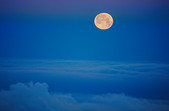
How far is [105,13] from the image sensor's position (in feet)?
9.90

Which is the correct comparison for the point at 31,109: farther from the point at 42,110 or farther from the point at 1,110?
the point at 1,110

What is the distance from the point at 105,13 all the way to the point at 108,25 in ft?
1.29

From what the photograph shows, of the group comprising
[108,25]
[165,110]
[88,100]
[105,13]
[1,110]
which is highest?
[105,13]

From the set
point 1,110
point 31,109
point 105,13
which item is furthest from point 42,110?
point 105,13

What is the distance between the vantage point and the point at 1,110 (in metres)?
3.30

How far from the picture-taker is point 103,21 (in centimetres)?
300

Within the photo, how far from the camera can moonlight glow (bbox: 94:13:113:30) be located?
2.98 metres

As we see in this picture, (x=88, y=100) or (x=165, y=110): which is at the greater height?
(x=88, y=100)

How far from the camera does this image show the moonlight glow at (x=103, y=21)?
9.78 ft

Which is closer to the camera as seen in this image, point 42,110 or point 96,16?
point 96,16

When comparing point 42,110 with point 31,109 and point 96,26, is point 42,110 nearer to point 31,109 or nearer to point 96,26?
point 31,109

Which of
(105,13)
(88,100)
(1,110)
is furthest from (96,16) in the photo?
(1,110)

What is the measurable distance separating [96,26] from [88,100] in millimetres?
2542

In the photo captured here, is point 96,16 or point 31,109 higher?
point 96,16
